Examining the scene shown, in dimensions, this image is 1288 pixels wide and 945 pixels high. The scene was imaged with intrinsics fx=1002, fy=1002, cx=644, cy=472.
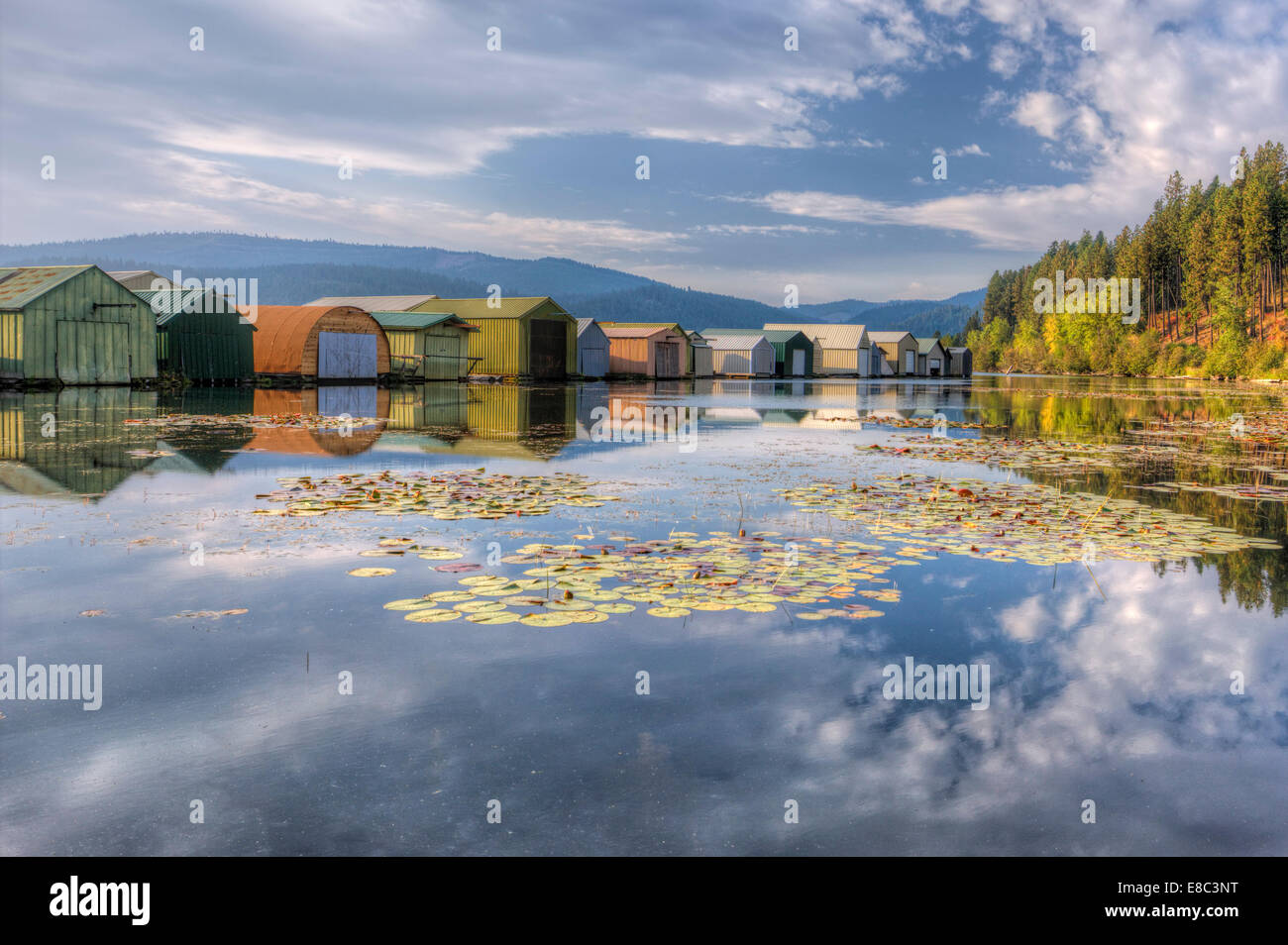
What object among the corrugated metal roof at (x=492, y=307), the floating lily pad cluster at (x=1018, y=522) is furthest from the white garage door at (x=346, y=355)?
the floating lily pad cluster at (x=1018, y=522)

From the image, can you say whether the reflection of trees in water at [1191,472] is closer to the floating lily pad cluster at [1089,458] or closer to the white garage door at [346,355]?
the floating lily pad cluster at [1089,458]

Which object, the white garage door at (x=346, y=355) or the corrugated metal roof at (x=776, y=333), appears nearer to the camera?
the white garage door at (x=346, y=355)

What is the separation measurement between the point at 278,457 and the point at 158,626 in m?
10.8

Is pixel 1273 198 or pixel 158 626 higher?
pixel 1273 198

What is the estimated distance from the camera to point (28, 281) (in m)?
41.8

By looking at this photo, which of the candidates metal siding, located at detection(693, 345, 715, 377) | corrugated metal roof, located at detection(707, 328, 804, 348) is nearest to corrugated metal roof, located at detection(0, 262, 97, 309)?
metal siding, located at detection(693, 345, 715, 377)

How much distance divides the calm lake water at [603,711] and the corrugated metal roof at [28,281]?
34576 mm

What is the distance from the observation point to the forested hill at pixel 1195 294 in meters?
109

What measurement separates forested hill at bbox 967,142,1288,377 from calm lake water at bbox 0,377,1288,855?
101 m

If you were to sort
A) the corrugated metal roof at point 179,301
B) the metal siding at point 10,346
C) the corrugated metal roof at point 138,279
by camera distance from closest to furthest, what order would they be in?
the metal siding at point 10,346, the corrugated metal roof at point 179,301, the corrugated metal roof at point 138,279
